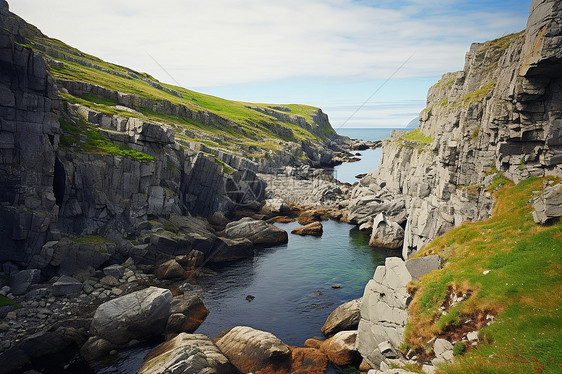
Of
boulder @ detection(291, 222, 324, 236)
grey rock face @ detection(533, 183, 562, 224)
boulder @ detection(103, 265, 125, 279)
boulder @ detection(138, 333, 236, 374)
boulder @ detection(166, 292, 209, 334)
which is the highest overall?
grey rock face @ detection(533, 183, 562, 224)

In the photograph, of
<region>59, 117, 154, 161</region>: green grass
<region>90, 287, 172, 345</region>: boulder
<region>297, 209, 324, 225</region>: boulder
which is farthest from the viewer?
<region>297, 209, 324, 225</region>: boulder

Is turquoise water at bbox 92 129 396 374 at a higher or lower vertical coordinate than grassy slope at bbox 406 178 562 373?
lower

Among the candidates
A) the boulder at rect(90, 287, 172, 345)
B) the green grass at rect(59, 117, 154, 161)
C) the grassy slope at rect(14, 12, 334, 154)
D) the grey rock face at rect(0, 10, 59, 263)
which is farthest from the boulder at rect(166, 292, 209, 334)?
the grassy slope at rect(14, 12, 334, 154)

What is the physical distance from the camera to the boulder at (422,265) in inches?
1003

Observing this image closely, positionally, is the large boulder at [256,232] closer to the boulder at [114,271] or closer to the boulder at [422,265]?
the boulder at [114,271]

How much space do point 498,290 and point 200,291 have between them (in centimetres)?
3136

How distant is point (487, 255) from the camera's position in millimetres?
23500

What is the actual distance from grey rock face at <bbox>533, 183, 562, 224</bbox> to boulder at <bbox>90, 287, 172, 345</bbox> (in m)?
31.6

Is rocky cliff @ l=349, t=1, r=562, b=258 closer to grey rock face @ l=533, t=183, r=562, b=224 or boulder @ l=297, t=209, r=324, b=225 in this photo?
grey rock face @ l=533, t=183, r=562, b=224

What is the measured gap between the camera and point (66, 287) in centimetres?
3578

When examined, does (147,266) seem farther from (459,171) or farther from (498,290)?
(459,171)

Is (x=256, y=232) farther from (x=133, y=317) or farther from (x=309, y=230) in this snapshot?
(x=133, y=317)

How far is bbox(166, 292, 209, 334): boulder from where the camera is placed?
105ft

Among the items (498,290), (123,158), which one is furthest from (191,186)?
(498,290)
